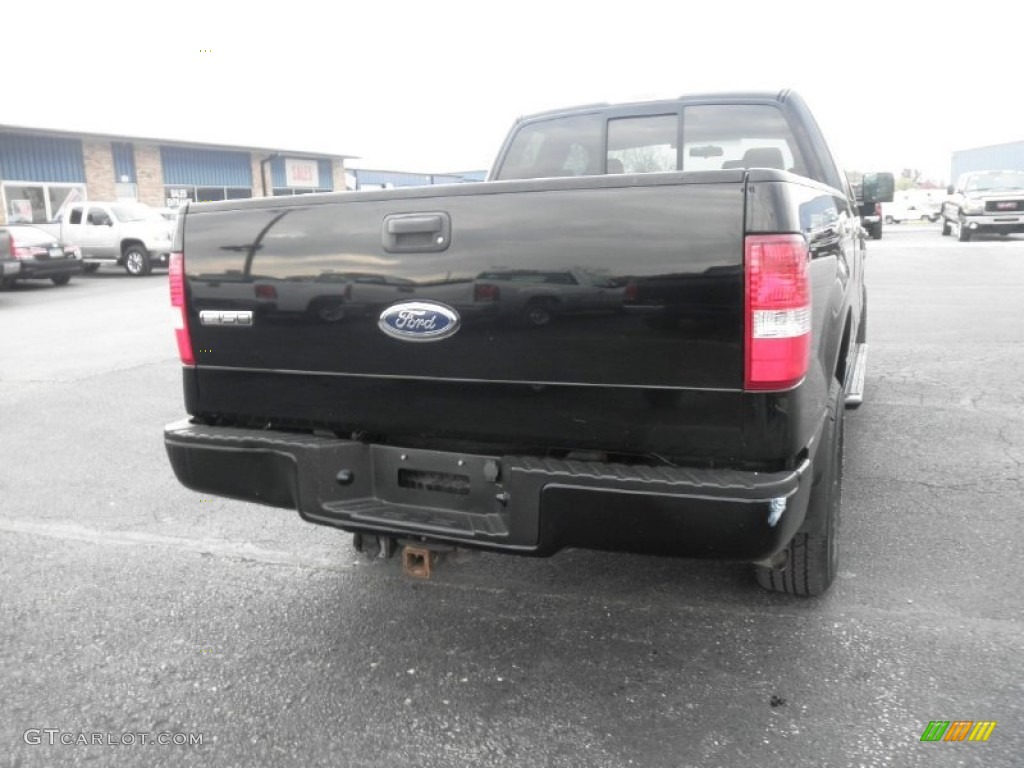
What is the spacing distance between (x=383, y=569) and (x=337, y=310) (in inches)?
56.1

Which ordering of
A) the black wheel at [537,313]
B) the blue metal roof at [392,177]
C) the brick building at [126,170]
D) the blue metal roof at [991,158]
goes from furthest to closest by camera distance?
the blue metal roof at [991,158]
the blue metal roof at [392,177]
the brick building at [126,170]
the black wheel at [537,313]

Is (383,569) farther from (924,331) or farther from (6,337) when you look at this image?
(6,337)

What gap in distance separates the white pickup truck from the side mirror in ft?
60.1

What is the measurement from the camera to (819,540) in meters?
3.03

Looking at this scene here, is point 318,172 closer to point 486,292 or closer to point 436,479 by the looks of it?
point 436,479

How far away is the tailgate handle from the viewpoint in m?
2.54

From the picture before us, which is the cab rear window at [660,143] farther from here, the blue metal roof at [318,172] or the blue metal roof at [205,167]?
the blue metal roof at [318,172]

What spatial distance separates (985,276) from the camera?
14.4 meters

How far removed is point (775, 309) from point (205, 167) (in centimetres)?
3409

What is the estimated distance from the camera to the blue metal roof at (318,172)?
36344mm

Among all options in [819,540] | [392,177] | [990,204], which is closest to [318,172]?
[392,177]

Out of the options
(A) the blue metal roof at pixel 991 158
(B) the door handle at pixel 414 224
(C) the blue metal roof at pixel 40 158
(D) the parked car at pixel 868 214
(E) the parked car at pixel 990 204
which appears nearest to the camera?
(B) the door handle at pixel 414 224

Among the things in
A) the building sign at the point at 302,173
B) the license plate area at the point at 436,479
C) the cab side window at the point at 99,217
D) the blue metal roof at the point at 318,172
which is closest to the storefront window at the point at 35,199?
the cab side window at the point at 99,217

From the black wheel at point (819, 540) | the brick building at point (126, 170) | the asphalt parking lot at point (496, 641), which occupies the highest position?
the brick building at point (126, 170)
